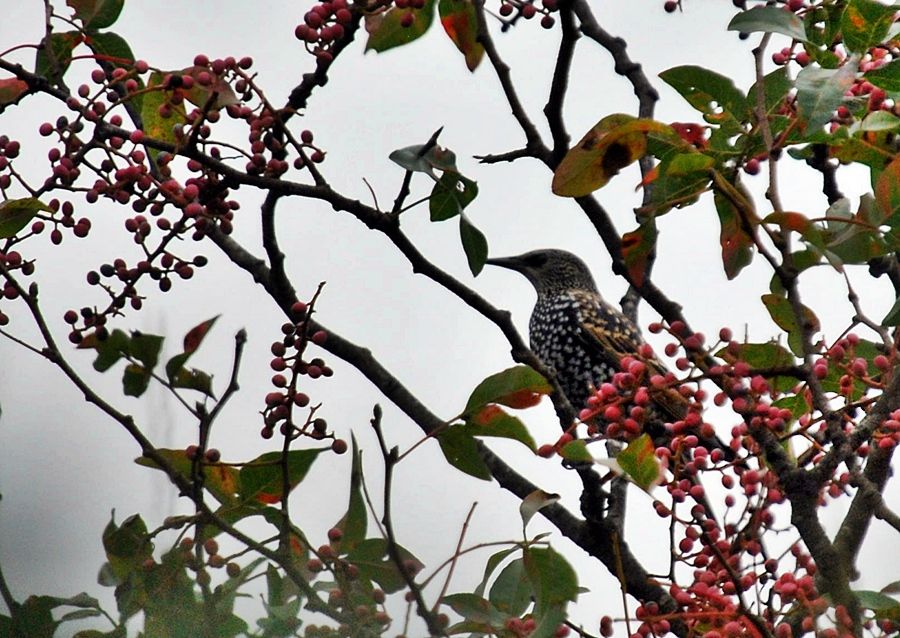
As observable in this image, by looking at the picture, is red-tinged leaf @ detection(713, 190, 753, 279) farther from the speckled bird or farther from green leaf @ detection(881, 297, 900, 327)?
the speckled bird

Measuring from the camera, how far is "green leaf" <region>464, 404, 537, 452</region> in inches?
91.8

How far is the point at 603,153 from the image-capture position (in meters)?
2.16

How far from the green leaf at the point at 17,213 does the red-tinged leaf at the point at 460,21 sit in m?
0.90

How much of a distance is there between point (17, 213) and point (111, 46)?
56 cm

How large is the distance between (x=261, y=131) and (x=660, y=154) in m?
0.87

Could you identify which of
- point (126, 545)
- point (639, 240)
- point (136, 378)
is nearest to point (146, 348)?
point (136, 378)

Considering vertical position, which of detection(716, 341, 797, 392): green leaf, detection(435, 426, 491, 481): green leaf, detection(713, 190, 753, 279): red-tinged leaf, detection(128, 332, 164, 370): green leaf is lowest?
detection(128, 332, 164, 370): green leaf

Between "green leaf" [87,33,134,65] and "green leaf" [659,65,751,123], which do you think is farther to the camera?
"green leaf" [87,33,134,65]

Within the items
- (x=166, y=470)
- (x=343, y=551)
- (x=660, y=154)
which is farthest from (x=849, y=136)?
(x=166, y=470)

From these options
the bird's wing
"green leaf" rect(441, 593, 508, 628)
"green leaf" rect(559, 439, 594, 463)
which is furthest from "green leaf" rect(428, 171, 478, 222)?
the bird's wing

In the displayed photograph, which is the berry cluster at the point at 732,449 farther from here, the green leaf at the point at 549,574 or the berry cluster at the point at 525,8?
the berry cluster at the point at 525,8

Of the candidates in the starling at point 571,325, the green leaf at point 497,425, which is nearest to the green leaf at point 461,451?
the green leaf at point 497,425

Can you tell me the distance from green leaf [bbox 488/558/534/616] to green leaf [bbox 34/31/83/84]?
4.35 ft

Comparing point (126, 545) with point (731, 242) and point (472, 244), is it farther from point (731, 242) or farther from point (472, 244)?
point (472, 244)
